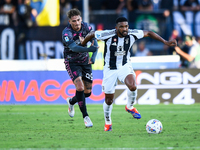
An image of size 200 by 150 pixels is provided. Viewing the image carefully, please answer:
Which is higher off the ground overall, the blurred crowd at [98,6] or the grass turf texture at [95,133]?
the blurred crowd at [98,6]

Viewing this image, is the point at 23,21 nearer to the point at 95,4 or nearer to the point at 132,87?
the point at 95,4

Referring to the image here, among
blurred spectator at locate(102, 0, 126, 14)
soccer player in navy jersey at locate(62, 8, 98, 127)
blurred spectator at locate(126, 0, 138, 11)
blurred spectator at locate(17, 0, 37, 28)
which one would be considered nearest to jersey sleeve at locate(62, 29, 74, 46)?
soccer player in navy jersey at locate(62, 8, 98, 127)

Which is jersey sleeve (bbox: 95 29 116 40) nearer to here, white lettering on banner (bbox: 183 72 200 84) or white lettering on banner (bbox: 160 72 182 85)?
white lettering on banner (bbox: 160 72 182 85)

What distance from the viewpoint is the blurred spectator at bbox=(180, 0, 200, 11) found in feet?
51.8

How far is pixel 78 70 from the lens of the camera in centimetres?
808

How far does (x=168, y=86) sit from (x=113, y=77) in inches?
253

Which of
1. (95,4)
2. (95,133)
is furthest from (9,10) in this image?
(95,133)

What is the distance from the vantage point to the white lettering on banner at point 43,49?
1474cm

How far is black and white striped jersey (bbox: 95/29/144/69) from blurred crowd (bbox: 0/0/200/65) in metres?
7.09

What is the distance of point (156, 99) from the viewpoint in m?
13.5

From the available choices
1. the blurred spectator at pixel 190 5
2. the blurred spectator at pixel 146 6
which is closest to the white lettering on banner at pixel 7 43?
the blurred spectator at pixel 146 6

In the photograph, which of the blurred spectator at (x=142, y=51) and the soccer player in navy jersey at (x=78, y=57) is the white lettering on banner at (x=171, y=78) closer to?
the blurred spectator at (x=142, y=51)

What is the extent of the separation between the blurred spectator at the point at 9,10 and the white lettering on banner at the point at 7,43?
2.90 ft

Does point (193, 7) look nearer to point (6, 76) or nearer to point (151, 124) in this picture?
point (6, 76)
